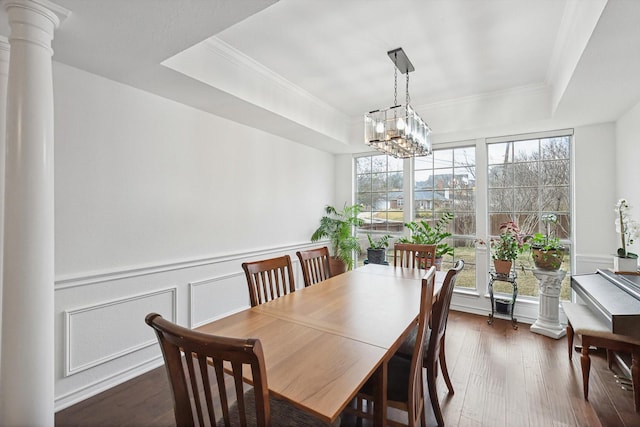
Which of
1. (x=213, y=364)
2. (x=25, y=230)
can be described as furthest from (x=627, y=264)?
(x=25, y=230)

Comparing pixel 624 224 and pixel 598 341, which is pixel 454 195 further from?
pixel 598 341

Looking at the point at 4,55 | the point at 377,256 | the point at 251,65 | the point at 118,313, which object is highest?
the point at 251,65

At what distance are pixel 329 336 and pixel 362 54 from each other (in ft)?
7.72

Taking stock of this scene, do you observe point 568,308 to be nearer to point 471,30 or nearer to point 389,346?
point 389,346

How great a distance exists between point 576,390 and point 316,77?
11.4 feet

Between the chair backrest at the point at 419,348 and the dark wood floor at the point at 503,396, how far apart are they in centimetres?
64

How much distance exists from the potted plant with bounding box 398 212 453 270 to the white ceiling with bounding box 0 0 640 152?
4.27ft

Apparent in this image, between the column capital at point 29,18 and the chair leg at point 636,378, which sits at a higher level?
the column capital at point 29,18

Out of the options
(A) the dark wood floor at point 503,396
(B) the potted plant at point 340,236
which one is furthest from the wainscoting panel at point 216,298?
(B) the potted plant at point 340,236

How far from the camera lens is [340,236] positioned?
4664 mm

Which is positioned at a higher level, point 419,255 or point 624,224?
point 624,224

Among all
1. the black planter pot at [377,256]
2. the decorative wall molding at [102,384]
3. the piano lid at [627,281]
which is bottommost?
the decorative wall molding at [102,384]

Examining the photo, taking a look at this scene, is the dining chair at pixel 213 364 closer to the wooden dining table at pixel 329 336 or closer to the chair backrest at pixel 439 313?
the wooden dining table at pixel 329 336

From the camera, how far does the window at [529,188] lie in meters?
3.70
